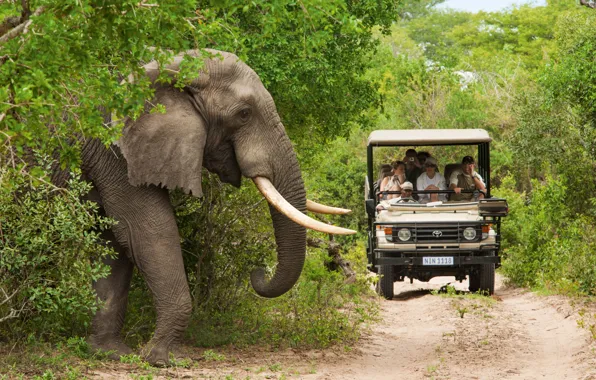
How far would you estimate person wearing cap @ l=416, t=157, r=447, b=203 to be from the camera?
1670cm

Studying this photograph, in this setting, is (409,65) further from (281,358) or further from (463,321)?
(281,358)

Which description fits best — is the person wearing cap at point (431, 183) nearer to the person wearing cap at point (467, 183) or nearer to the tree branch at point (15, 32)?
the person wearing cap at point (467, 183)

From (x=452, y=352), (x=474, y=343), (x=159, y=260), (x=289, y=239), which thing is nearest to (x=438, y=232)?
(x=474, y=343)

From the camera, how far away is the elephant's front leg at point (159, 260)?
9.84 metres

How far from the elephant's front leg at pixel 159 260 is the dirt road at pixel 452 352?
18.1 inches

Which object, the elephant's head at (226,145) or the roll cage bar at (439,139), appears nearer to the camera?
the elephant's head at (226,145)

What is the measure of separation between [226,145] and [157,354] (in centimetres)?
203

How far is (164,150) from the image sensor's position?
32.2 feet

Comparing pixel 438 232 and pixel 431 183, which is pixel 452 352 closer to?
pixel 438 232

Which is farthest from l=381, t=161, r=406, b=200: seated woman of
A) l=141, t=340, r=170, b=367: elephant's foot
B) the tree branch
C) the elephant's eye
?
the tree branch

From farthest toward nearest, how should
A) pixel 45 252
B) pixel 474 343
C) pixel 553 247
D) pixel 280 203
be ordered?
pixel 553 247
pixel 474 343
pixel 280 203
pixel 45 252

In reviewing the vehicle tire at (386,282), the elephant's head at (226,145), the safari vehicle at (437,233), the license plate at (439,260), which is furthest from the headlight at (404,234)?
the elephant's head at (226,145)

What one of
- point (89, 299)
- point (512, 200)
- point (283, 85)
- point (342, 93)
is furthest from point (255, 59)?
point (512, 200)

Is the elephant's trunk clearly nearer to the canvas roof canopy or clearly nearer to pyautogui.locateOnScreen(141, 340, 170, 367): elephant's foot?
pyautogui.locateOnScreen(141, 340, 170, 367): elephant's foot
